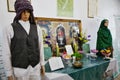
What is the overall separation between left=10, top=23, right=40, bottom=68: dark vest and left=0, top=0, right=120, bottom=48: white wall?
69cm

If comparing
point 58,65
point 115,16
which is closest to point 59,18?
point 58,65

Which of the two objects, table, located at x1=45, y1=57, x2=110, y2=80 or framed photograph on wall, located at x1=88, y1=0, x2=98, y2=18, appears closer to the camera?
table, located at x1=45, y1=57, x2=110, y2=80

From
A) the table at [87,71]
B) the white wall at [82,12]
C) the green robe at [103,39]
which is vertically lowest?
the table at [87,71]

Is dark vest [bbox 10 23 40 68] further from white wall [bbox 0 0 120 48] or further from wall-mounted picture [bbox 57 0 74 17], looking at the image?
wall-mounted picture [bbox 57 0 74 17]

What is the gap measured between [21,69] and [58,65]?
0.68 metres

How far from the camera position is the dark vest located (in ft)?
4.73

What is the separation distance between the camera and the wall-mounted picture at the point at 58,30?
2.52 m

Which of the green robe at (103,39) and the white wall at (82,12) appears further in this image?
the green robe at (103,39)

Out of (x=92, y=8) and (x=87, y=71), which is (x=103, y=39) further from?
(x=87, y=71)

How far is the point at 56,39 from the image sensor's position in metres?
2.72

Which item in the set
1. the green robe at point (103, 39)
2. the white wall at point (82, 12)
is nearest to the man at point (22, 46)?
the white wall at point (82, 12)

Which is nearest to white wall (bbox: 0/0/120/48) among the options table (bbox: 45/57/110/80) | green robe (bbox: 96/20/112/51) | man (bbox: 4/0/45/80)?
green robe (bbox: 96/20/112/51)

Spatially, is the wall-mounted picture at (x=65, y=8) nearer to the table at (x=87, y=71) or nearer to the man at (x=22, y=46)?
the table at (x=87, y=71)

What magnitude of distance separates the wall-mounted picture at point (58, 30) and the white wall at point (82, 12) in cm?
10
